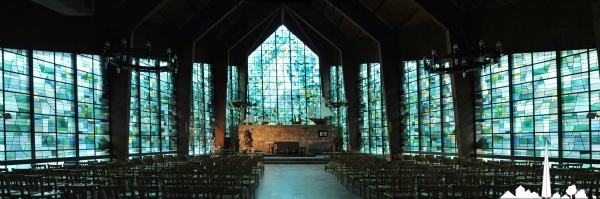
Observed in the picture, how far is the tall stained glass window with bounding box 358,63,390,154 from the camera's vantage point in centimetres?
3250

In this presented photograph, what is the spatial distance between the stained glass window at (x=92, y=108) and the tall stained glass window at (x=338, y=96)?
56.3 feet

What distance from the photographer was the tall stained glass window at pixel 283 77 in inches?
1590

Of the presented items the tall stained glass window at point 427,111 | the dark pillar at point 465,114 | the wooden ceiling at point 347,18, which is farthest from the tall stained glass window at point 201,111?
the dark pillar at point 465,114

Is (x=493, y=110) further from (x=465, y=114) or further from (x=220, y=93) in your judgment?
(x=220, y=93)

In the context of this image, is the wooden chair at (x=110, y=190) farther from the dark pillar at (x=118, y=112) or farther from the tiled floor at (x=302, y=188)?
the dark pillar at (x=118, y=112)

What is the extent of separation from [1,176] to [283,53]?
104 ft

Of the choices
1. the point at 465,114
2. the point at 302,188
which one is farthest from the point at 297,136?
the point at 302,188

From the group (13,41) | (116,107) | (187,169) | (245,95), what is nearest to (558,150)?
(187,169)

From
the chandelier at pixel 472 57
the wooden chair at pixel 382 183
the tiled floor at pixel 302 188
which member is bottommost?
the tiled floor at pixel 302 188

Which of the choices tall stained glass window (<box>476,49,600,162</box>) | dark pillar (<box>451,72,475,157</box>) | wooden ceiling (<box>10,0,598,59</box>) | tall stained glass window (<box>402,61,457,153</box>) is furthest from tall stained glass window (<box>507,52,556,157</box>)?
tall stained glass window (<box>402,61,457,153</box>)

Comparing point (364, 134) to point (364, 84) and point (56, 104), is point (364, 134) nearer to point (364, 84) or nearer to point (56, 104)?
point (364, 84)

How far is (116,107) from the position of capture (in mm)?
22344

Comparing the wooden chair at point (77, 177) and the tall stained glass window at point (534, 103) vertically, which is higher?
the tall stained glass window at point (534, 103)

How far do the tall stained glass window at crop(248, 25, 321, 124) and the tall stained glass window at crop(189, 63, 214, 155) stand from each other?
20.5 ft
